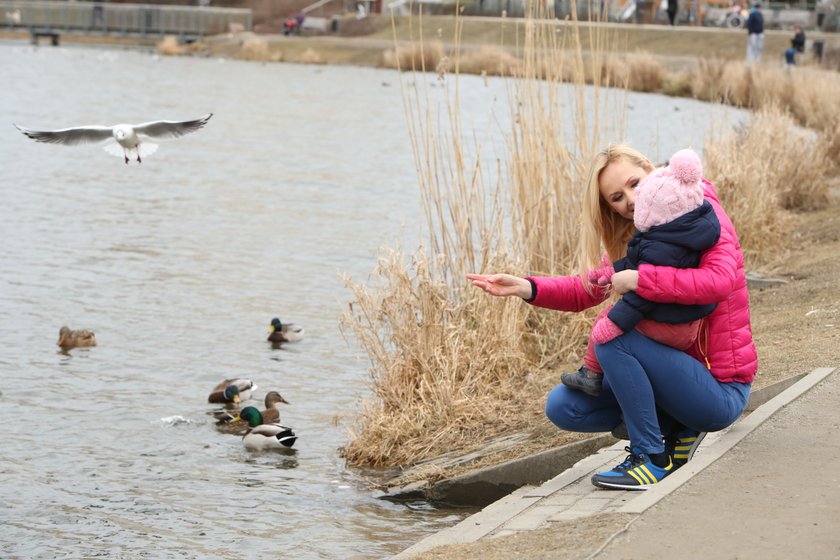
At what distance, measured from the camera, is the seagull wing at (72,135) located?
6.51 meters

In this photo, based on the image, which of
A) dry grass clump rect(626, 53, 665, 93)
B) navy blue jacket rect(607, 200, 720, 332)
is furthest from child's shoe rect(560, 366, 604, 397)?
dry grass clump rect(626, 53, 665, 93)

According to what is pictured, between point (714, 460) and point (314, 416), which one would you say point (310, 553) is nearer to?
point (714, 460)

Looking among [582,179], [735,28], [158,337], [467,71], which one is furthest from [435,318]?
[735,28]

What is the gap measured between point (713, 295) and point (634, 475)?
743mm

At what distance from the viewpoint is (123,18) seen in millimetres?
71375

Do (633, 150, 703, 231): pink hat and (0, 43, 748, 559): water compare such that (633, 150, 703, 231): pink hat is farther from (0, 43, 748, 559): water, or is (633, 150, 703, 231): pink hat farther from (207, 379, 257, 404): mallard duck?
(207, 379, 257, 404): mallard duck

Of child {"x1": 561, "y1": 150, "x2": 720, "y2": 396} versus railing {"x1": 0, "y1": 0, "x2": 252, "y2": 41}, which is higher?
railing {"x1": 0, "y1": 0, "x2": 252, "y2": 41}

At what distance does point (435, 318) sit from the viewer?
6.96 m

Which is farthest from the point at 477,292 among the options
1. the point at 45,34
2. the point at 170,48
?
the point at 45,34

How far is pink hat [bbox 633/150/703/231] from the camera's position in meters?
4.40

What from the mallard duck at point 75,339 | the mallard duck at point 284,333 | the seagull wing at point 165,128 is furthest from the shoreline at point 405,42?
the seagull wing at point 165,128

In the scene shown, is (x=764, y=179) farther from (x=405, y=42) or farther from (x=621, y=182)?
(x=405, y=42)

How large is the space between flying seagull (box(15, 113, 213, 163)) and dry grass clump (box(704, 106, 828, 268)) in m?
5.45

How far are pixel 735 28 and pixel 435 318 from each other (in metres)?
47.7
